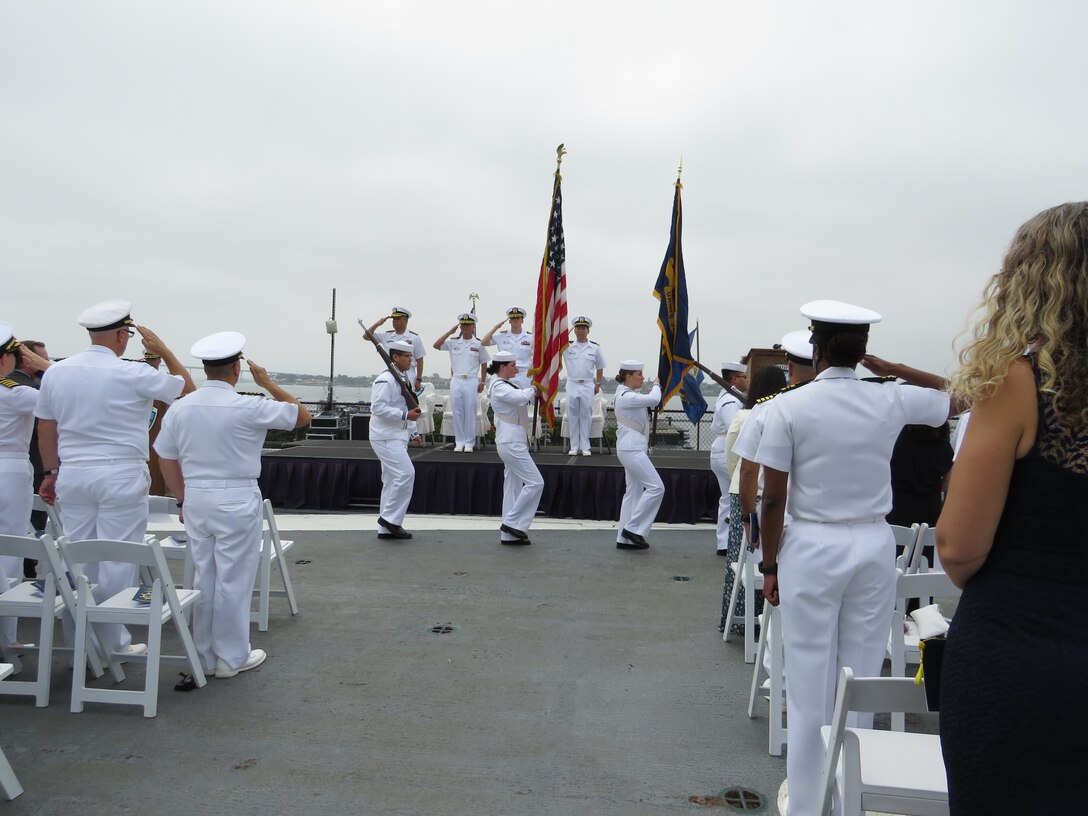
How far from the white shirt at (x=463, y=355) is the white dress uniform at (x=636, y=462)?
437 cm

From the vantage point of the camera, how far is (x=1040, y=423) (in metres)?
1.32

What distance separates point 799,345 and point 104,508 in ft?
11.6

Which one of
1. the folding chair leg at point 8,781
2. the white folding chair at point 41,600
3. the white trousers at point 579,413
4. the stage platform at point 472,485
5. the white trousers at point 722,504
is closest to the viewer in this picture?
the folding chair leg at point 8,781

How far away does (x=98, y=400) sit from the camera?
4039 millimetres

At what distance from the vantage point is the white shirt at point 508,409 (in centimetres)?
738

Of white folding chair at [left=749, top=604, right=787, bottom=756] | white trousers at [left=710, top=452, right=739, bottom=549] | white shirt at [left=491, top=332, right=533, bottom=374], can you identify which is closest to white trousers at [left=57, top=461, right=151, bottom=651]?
white folding chair at [left=749, top=604, right=787, bottom=756]

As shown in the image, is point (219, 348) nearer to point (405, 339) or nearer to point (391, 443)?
point (391, 443)

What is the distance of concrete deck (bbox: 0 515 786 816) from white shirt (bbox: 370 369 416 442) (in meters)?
2.19

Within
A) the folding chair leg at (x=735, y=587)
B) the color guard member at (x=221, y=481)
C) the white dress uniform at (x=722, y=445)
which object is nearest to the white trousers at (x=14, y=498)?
the color guard member at (x=221, y=481)

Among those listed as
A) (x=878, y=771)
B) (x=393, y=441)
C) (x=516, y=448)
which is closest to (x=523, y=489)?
(x=516, y=448)

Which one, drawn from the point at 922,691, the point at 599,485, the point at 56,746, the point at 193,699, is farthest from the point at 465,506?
the point at 922,691

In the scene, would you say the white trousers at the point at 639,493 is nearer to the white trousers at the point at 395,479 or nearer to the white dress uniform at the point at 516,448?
the white dress uniform at the point at 516,448

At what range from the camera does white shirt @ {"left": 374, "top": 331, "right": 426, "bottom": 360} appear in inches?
385

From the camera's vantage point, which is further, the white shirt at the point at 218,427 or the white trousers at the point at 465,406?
the white trousers at the point at 465,406
